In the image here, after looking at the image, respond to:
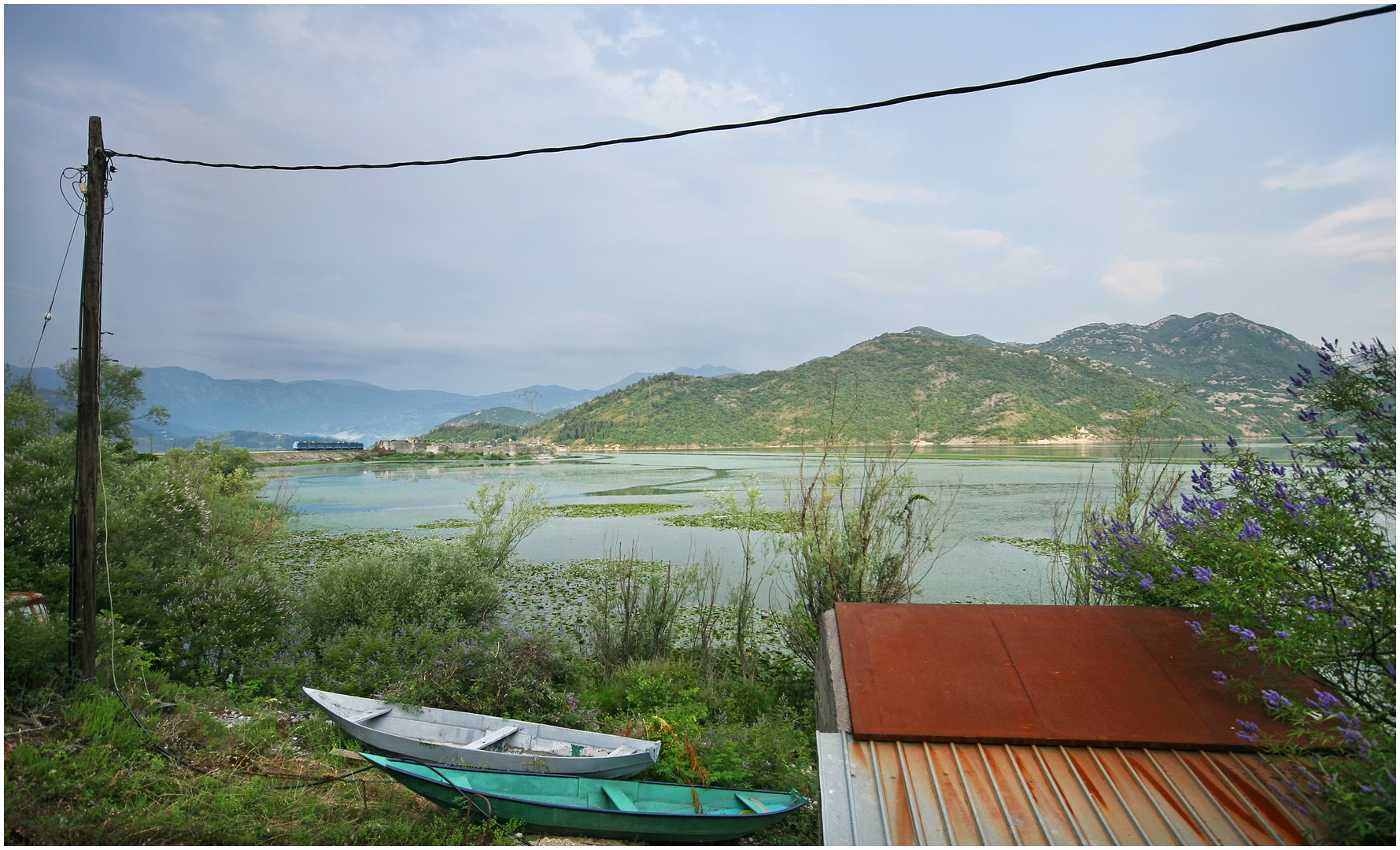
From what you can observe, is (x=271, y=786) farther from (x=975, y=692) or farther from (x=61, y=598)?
Result: (x=975, y=692)

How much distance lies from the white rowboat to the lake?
402cm

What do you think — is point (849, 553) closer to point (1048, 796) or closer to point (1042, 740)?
point (1042, 740)

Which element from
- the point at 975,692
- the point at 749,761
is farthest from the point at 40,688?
the point at 975,692

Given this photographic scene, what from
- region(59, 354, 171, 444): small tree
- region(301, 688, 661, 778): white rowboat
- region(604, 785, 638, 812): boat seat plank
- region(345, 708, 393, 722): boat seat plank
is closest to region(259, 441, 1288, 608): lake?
region(301, 688, 661, 778): white rowboat

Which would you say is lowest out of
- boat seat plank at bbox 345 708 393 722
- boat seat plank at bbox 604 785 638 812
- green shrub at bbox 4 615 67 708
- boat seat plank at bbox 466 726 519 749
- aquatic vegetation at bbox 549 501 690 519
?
aquatic vegetation at bbox 549 501 690 519

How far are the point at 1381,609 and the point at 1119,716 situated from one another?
1278 millimetres

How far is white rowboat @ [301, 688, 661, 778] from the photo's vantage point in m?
4.71

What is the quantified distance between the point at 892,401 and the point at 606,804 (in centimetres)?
5481

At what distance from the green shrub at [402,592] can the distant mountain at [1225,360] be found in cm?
1252

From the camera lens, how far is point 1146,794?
113 inches

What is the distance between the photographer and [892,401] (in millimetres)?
55750

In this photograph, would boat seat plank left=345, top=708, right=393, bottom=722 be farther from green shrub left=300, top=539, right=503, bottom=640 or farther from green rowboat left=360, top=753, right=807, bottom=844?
green shrub left=300, top=539, right=503, bottom=640

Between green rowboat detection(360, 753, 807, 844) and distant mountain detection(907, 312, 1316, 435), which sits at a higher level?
distant mountain detection(907, 312, 1316, 435)

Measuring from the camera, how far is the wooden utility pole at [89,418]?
4.88 metres
